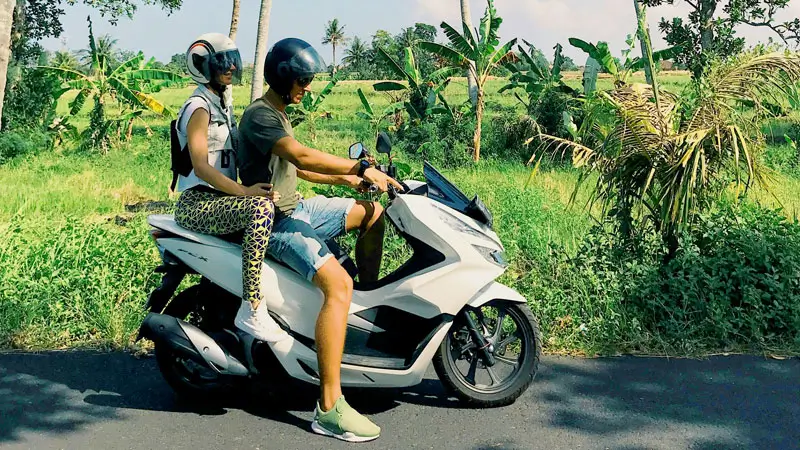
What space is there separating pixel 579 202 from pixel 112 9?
59.7ft

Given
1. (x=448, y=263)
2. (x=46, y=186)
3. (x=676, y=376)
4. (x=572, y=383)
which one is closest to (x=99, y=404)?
(x=448, y=263)

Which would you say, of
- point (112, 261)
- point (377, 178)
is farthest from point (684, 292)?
point (112, 261)

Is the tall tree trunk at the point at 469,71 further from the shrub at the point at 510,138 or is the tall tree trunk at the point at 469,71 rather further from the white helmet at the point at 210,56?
the white helmet at the point at 210,56

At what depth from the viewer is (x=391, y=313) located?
4.10m

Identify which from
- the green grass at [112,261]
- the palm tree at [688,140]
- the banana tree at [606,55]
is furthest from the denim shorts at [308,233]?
the banana tree at [606,55]

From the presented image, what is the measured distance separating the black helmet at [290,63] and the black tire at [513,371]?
4.51 ft

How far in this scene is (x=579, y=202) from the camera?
9.52 metres

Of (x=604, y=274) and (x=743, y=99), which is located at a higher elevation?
(x=743, y=99)

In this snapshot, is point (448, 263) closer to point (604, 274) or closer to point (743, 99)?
point (604, 274)

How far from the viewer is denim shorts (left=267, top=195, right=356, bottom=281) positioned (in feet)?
12.6

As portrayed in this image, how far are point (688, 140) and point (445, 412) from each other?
98.2 inches

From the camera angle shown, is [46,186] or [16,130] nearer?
[46,186]

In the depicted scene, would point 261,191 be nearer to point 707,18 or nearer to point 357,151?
point 357,151

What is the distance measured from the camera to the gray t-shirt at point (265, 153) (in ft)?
12.3
